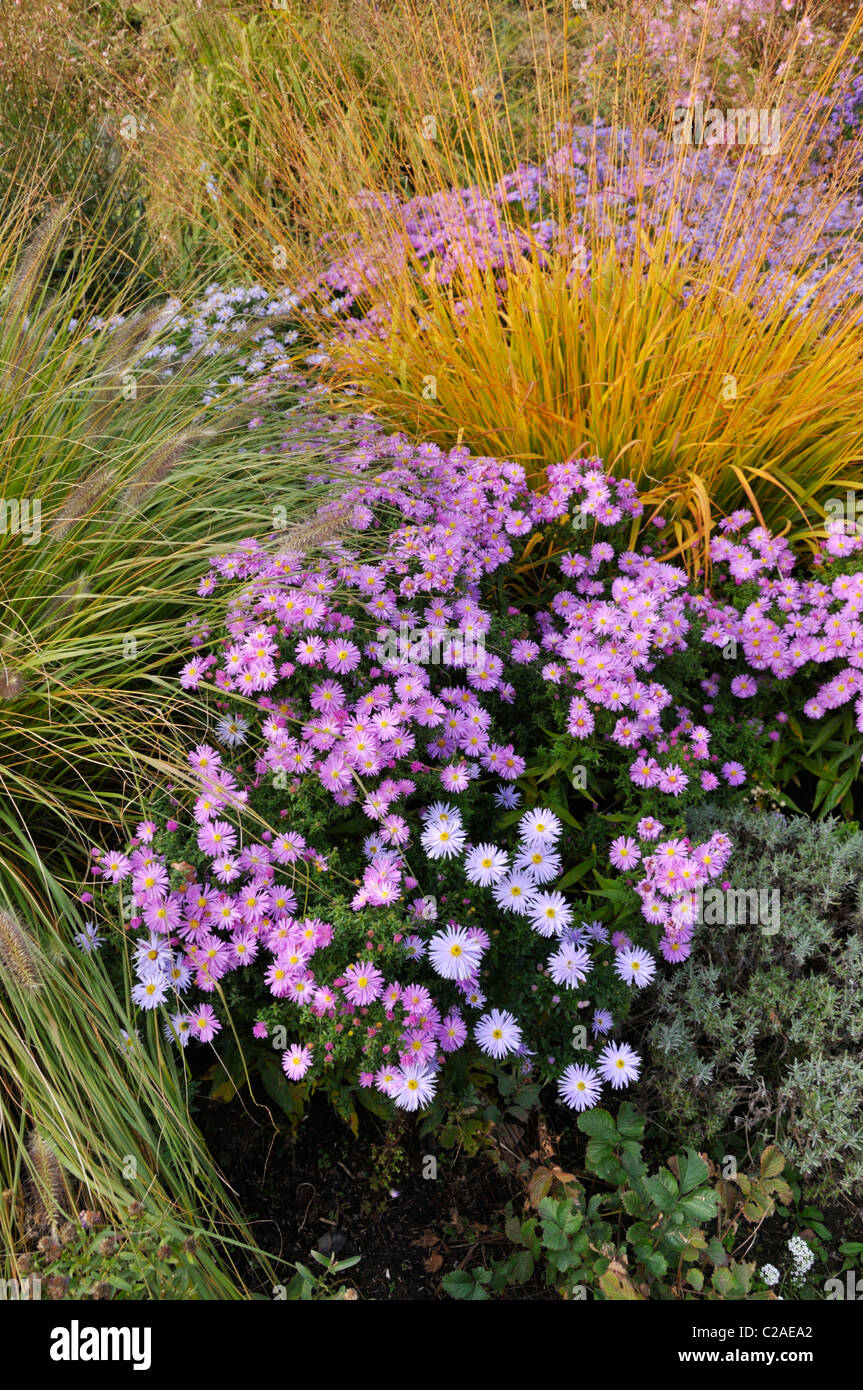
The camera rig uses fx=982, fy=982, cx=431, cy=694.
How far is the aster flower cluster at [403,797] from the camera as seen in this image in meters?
1.91

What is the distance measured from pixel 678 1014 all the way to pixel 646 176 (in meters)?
3.04

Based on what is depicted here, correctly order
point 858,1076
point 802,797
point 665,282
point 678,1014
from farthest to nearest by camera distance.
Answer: point 665,282 → point 802,797 → point 678,1014 → point 858,1076

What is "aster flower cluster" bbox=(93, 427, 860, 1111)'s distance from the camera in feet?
6.26

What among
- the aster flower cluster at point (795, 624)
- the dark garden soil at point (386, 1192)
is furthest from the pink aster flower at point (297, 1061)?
the aster flower cluster at point (795, 624)

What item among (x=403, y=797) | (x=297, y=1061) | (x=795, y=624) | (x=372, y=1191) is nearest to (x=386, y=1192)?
(x=372, y=1191)

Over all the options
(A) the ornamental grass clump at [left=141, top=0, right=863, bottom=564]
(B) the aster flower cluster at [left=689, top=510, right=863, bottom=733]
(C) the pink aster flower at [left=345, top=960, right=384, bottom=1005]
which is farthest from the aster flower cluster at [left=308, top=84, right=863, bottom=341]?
(C) the pink aster flower at [left=345, top=960, right=384, bottom=1005]

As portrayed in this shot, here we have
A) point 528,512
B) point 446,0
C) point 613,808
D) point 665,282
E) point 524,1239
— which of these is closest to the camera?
point 524,1239

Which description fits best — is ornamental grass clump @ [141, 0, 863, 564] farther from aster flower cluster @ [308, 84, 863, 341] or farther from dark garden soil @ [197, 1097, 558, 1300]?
dark garden soil @ [197, 1097, 558, 1300]

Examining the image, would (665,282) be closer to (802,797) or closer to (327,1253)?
(802,797)

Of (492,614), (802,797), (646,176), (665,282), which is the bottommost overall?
(802,797)

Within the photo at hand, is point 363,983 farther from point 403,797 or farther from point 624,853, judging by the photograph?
point 624,853

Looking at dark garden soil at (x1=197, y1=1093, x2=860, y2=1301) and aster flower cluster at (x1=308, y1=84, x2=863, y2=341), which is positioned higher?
aster flower cluster at (x1=308, y1=84, x2=863, y2=341)

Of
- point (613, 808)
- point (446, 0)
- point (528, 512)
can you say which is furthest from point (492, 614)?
point (446, 0)

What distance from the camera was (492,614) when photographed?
2.63m
